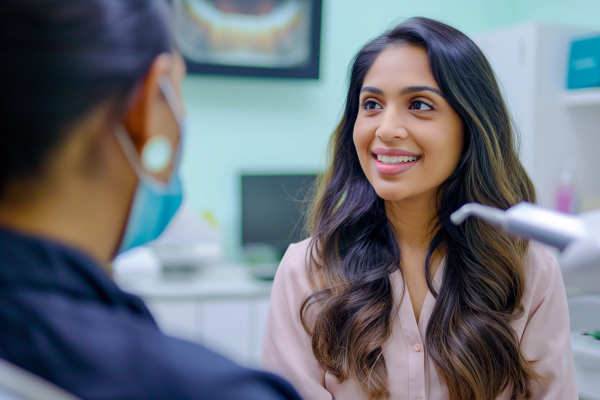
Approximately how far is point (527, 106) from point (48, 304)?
2.11 meters

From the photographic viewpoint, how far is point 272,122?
2752 millimetres

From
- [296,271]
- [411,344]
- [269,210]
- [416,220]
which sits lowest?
[269,210]

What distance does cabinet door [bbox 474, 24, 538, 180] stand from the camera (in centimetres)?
207

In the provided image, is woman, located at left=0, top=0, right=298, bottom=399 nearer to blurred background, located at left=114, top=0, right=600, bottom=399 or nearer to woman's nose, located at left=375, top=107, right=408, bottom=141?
woman's nose, located at left=375, top=107, right=408, bottom=141

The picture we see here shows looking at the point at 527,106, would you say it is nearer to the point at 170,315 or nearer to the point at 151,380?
the point at 170,315

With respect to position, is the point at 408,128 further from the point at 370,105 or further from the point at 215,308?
the point at 215,308

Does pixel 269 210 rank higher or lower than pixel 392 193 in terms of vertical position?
lower

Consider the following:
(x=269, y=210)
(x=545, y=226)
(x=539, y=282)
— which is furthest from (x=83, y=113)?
(x=269, y=210)

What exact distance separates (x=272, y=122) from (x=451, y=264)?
1.76m

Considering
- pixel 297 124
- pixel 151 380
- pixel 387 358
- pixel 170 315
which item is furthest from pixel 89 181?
pixel 297 124

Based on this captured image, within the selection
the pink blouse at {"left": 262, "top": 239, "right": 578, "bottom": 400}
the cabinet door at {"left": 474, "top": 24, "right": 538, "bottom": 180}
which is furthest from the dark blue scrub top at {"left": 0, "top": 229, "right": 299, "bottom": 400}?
the cabinet door at {"left": 474, "top": 24, "right": 538, "bottom": 180}

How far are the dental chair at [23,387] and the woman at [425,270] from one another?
0.75m

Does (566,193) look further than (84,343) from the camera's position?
Yes

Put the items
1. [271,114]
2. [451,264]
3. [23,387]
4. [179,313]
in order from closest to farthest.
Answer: [23,387]
[451,264]
[179,313]
[271,114]
